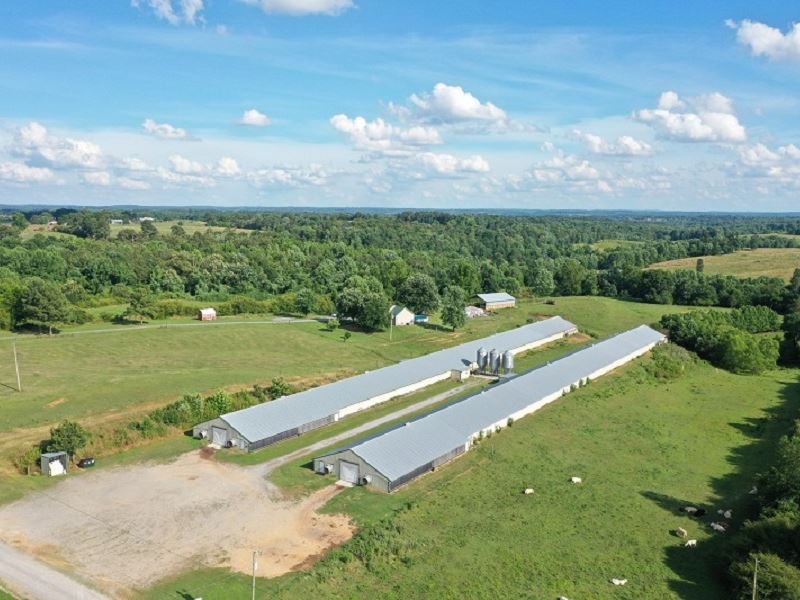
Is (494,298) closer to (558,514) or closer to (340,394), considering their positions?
(340,394)

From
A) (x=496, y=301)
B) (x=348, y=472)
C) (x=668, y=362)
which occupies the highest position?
(x=348, y=472)

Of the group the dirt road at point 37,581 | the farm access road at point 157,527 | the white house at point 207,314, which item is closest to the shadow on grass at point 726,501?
the farm access road at point 157,527

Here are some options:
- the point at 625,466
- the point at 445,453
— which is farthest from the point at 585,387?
the point at 445,453

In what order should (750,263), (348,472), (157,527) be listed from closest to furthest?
(157,527)
(348,472)
(750,263)

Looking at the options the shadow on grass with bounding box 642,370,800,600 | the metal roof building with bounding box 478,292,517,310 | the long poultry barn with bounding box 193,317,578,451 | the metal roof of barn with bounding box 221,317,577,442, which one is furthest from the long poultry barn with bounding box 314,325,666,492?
the metal roof building with bounding box 478,292,517,310

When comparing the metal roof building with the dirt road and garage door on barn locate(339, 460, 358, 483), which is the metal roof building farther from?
the dirt road

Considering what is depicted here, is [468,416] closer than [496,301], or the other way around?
[468,416]

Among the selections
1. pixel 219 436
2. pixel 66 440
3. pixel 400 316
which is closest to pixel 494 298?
pixel 400 316
